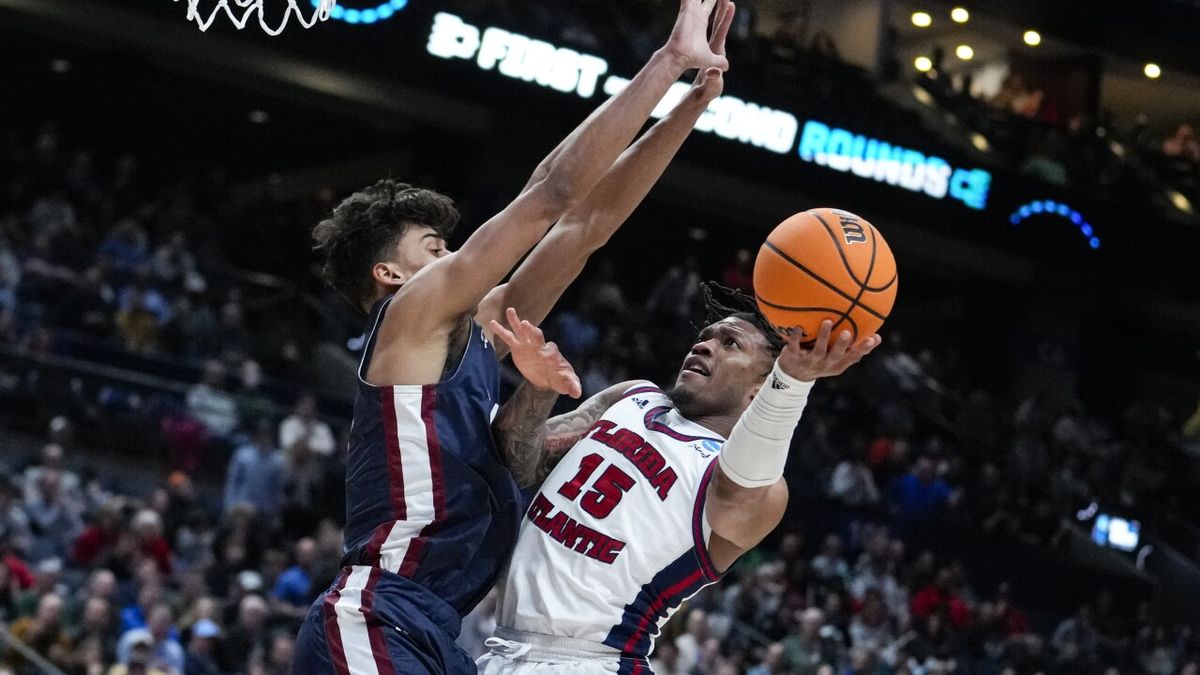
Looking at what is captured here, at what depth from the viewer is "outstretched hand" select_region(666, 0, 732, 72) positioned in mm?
4426

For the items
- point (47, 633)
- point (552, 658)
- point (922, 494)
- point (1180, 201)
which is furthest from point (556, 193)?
point (1180, 201)

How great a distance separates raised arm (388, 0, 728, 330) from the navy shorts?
28.0 inches

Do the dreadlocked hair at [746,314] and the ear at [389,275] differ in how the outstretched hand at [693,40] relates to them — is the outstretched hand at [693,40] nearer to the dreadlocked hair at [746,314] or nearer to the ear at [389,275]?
the dreadlocked hair at [746,314]

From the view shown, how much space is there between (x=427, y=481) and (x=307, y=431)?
897cm

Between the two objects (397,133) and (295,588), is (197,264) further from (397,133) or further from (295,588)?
(397,133)

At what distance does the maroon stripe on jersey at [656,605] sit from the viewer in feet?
15.9

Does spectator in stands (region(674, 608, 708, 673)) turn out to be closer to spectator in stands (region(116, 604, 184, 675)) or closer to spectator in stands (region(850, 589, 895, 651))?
spectator in stands (region(850, 589, 895, 651))

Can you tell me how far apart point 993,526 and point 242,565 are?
9.08 meters

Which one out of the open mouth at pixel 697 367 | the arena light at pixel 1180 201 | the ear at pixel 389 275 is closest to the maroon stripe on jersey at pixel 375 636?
the ear at pixel 389 275

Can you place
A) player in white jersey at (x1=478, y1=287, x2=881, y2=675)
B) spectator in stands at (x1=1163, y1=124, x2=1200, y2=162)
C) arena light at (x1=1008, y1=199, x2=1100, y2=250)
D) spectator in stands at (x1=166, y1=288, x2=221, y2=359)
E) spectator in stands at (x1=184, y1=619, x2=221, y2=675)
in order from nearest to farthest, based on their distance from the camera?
player in white jersey at (x1=478, y1=287, x2=881, y2=675) < spectator in stands at (x1=184, y1=619, x2=221, y2=675) < spectator in stands at (x1=166, y1=288, x2=221, y2=359) < arena light at (x1=1008, y1=199, x2=1100, y2=250) < spectator in stands at (x1=1163, y1=124, x2=1200, y2=162)

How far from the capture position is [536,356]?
4234mm

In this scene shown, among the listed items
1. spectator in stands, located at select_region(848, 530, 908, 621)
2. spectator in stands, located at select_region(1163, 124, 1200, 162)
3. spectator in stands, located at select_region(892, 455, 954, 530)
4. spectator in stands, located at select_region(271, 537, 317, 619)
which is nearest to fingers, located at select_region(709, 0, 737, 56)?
spectator in stands, located at select_region(271, 537, 317, 619)

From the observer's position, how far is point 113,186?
17.0m

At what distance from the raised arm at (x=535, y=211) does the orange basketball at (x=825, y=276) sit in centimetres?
54
